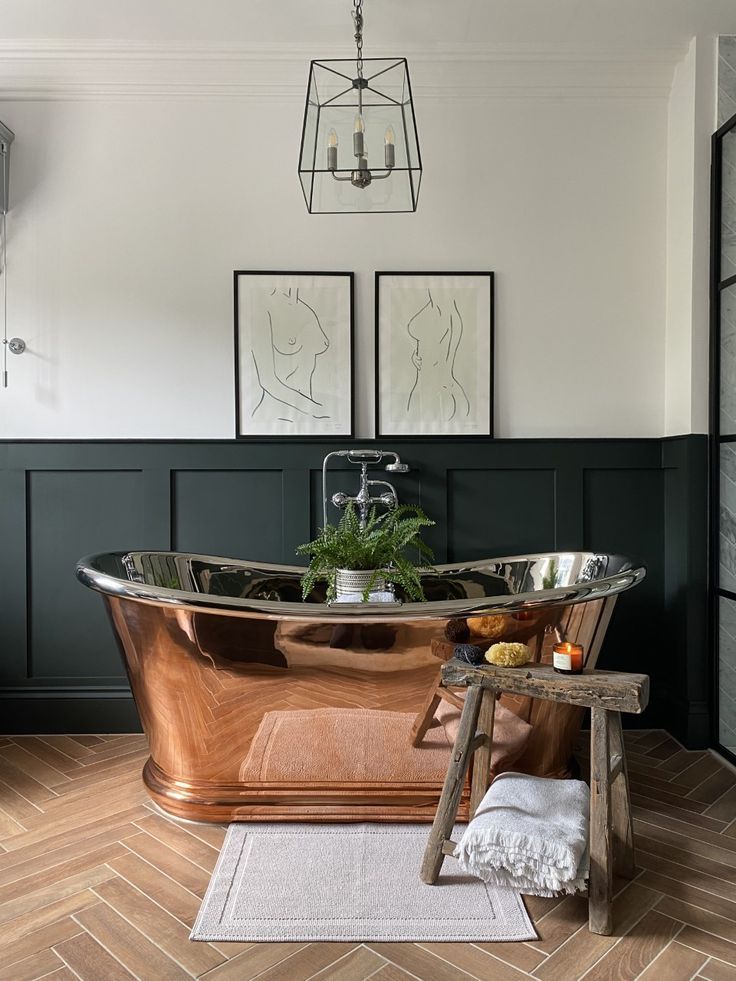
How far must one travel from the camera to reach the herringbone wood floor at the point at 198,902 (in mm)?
1580

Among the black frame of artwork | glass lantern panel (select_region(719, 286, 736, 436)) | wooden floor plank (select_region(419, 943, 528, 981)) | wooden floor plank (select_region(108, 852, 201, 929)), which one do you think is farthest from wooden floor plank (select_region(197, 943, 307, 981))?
glass lantern panel (select_region(719, 286, 736, 436))

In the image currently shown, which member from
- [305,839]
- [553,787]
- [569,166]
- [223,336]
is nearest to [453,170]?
[569,166]

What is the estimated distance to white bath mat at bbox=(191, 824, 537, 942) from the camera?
1688 millimetres

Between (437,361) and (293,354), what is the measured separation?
23.6 inches

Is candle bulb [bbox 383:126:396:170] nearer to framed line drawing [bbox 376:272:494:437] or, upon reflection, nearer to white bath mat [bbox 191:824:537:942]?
framed line drawing [bbox 376:272:494:437]

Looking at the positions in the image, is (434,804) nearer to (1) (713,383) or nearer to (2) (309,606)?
(2) (309,606)

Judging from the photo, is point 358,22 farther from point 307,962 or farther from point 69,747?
point 69,747

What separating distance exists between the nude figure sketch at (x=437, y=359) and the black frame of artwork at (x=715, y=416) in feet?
3.16

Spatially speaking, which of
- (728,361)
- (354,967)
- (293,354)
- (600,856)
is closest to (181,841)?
(354,967)

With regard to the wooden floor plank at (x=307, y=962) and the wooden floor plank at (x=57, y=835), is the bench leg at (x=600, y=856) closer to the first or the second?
the wooden floor plank at (x=307, y=962)

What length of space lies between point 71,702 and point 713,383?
2873 millimetres

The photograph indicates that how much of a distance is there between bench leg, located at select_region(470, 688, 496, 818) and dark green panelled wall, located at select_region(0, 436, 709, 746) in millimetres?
1026

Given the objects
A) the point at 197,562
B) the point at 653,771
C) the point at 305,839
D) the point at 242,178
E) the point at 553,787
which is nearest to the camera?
the point at 553,787

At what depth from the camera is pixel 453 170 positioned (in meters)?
3.00
